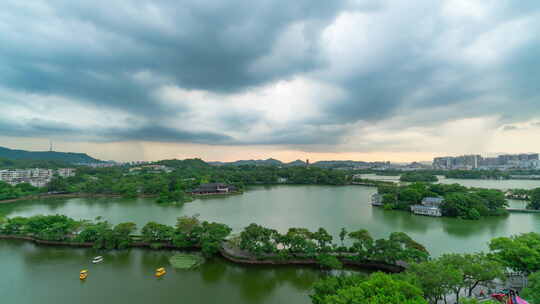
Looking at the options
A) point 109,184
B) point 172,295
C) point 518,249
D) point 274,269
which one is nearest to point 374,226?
point 518,249

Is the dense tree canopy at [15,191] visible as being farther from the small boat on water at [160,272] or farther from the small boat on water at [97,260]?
the small boat on water at [160,272]

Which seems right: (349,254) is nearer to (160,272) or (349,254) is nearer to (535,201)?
(160,272)

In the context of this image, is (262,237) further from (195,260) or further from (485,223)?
(485,223)

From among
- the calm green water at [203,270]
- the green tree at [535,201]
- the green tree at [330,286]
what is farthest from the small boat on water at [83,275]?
the green tree at [535,201]

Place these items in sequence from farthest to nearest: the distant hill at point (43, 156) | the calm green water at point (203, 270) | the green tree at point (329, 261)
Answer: the distant hill at point (43, 156), the green tree at point (329, 261), the calm green water at point (203, 270)

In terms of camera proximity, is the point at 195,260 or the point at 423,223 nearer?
the point at 195,260

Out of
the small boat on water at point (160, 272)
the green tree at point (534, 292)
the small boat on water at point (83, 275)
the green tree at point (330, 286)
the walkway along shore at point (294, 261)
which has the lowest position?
the small boat on water at point (83, 275)

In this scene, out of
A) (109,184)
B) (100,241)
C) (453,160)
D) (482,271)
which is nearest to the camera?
(482,271)

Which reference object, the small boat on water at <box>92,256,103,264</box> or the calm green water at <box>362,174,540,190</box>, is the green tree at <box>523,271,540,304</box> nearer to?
the small boat on water at <box>92,256,103,264</box>

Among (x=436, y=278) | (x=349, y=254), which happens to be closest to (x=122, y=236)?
(x=349, y=254)

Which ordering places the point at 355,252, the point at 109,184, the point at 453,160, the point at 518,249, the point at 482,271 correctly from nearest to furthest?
the point at 482,271 → the point at 518,249 → the point at 355,252 → the point at 109,184 → the point at 453,160
